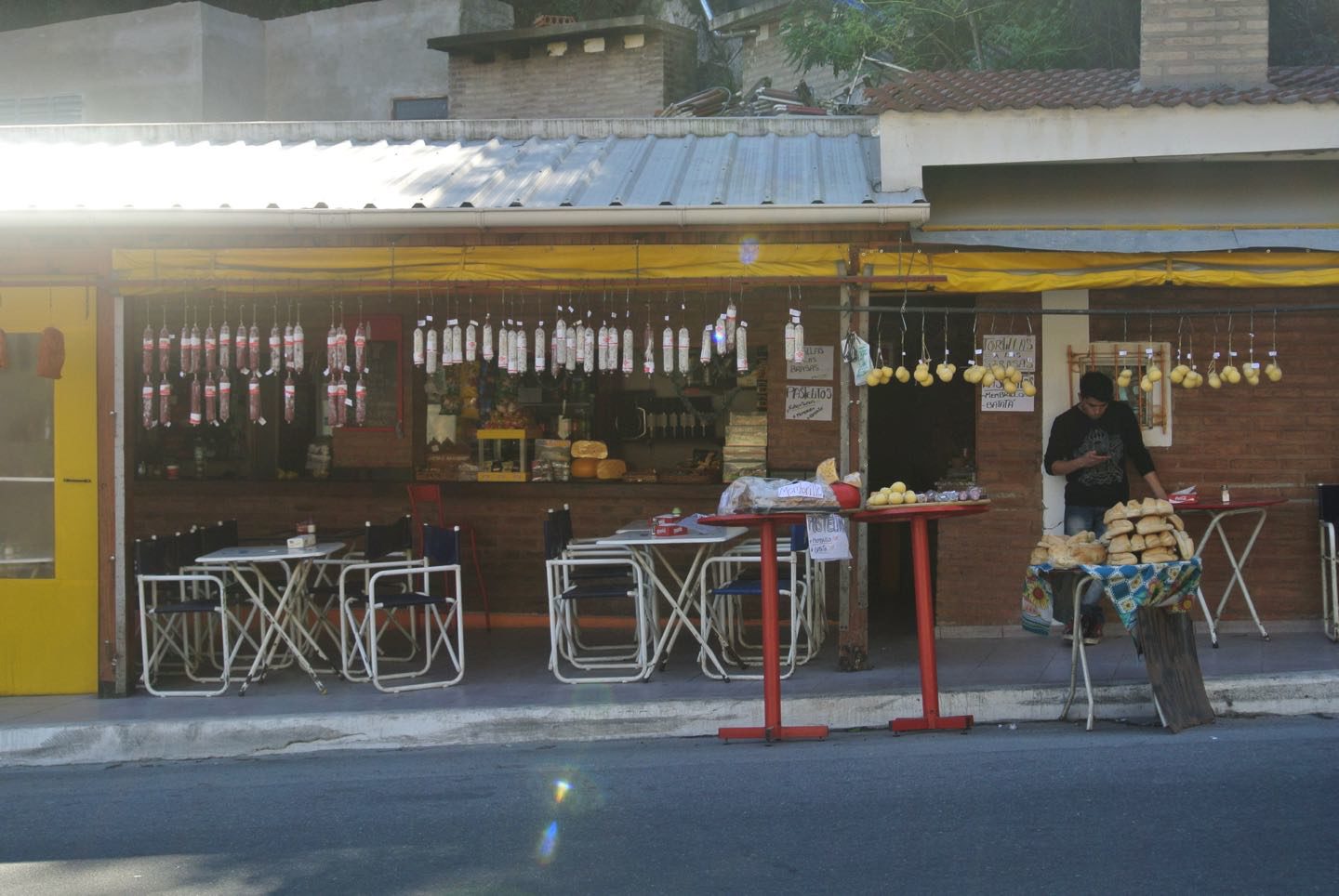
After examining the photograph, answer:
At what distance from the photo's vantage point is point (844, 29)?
A: 16641 mm

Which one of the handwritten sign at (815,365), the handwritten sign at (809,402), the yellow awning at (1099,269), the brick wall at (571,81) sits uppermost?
the brick wall at (571,81)

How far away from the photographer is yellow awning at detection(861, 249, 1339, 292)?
8703 mm

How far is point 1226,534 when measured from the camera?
9805 mm

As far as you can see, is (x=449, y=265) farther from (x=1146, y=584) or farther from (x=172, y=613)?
(x=1146, y=584)

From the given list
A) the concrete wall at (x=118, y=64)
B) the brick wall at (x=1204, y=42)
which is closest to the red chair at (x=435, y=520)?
the brick wall at (x=1204, y=42)

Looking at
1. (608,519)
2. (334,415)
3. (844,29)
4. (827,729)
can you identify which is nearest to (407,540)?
(334,415)

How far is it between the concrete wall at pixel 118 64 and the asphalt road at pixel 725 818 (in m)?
14.3

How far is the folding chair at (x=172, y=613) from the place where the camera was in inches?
345

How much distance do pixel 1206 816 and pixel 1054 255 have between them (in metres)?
4.21

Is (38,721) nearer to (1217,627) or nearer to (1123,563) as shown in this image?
(1123,563)

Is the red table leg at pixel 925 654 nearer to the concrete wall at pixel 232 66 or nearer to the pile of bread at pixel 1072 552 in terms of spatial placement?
the pile of bread at pixel 1072 552

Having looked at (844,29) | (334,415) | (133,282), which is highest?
(844,29)

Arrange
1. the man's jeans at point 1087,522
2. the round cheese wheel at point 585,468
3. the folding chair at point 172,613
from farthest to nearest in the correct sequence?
the round cheese wheel at point 585,468
the man's jeans at point 1087,522
the folding chair at point 172,613

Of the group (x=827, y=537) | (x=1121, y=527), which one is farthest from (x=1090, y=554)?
(x=827, y=537)
